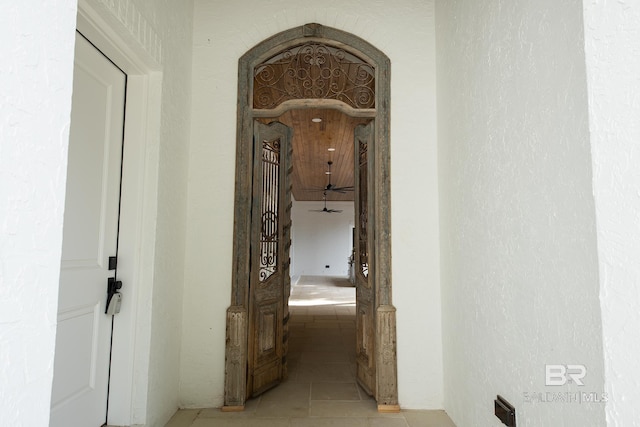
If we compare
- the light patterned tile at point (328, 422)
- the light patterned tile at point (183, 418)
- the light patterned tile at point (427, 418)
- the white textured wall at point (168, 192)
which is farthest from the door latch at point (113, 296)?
the light patterned tile at point (427, 418)

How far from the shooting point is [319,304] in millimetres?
7863

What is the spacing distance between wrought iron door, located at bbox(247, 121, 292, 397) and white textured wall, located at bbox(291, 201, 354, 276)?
12.6 metres

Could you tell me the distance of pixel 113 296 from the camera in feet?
7.48

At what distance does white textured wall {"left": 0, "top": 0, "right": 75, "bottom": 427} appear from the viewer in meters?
0.75

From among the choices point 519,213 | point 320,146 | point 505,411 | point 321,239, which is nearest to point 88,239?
point 519,213

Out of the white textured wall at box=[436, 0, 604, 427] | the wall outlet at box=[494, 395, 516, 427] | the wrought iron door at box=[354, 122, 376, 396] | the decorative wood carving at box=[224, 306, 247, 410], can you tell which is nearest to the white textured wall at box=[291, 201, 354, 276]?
the wrought iron door at box=[354, 122, 376, 396]

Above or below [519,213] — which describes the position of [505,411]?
below

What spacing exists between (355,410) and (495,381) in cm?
129

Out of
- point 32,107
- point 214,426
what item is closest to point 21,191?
point 32,107

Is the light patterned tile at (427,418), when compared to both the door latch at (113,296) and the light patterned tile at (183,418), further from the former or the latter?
the door latch at (113,296)

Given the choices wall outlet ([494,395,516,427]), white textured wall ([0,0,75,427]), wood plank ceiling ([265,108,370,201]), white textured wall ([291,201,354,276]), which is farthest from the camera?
white textured wall ([291,201,354,276])
